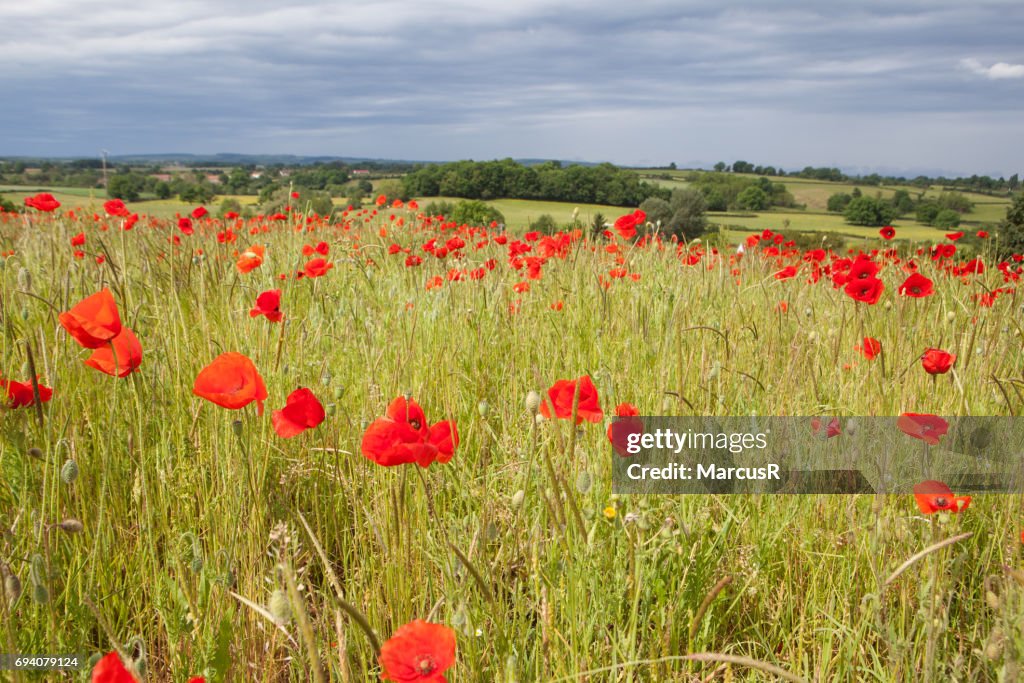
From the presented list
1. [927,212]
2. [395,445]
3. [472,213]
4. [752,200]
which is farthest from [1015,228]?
[752,200]

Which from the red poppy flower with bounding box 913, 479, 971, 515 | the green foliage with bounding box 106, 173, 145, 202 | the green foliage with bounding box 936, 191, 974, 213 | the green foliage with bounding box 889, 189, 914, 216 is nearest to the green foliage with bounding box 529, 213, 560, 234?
the red poppy flower with bounding box 913, 479, 971, 515

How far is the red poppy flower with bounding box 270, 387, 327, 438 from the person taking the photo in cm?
127

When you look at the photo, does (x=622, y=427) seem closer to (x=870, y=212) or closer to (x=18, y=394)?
(x=18, y=394)

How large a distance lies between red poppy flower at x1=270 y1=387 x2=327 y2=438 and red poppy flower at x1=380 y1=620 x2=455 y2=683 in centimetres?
52

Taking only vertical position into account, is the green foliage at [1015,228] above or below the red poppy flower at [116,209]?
above

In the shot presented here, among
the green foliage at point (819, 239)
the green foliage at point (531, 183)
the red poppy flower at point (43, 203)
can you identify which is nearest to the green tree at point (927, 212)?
the green foliage at point (819, 239)

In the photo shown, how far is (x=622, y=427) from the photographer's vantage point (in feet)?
4.82

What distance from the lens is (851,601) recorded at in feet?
5.01

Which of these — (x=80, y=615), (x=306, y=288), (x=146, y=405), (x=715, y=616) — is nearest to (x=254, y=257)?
(x=146, y=405)

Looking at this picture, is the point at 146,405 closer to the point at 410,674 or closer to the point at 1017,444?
the point at 410,674

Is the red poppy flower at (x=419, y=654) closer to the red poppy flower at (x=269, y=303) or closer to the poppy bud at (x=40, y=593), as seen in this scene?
the poppy bud at (x=40, y=593)

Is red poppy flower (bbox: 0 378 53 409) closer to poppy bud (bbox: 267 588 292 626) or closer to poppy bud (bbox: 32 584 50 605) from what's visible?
poppy bud (bbox: 32 584 50 605)

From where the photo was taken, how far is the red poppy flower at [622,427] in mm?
1434

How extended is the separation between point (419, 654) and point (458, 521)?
0.74m
